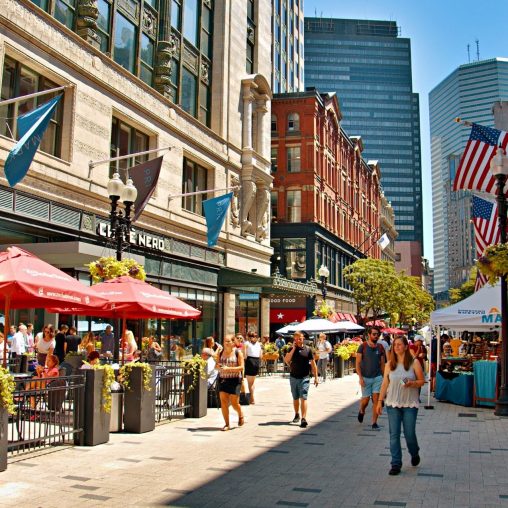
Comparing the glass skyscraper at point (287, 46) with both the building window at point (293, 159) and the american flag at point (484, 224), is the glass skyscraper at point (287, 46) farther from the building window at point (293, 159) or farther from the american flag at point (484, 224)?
the american flag at point (484, 224)

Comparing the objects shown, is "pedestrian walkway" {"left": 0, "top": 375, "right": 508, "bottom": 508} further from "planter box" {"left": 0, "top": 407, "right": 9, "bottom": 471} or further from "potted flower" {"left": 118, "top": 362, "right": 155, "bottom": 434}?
"potted flower" {"left": 118, "top": 362, "right": 155, "bottom": 434}

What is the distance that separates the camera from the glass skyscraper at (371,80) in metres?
188

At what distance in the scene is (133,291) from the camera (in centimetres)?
1328

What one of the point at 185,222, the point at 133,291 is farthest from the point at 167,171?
the point at 133,291

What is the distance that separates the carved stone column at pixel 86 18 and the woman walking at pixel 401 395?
59.6 ft

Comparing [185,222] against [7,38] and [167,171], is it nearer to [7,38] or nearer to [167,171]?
[167,171]

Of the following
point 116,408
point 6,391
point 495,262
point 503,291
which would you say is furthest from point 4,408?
point 503,291

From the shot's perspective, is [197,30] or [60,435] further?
[197,30]

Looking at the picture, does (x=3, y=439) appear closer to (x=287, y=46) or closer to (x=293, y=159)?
(x=293, y=159)

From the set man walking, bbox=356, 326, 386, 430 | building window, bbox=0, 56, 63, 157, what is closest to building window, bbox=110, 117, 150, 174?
building window, bbox=0, 56, 63, 157

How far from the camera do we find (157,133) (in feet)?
89.1

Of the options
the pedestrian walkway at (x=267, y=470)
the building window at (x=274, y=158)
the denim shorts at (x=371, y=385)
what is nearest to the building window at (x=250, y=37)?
the building window at (x=274, y=158)

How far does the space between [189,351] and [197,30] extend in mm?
16522

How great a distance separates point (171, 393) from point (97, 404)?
358cm
